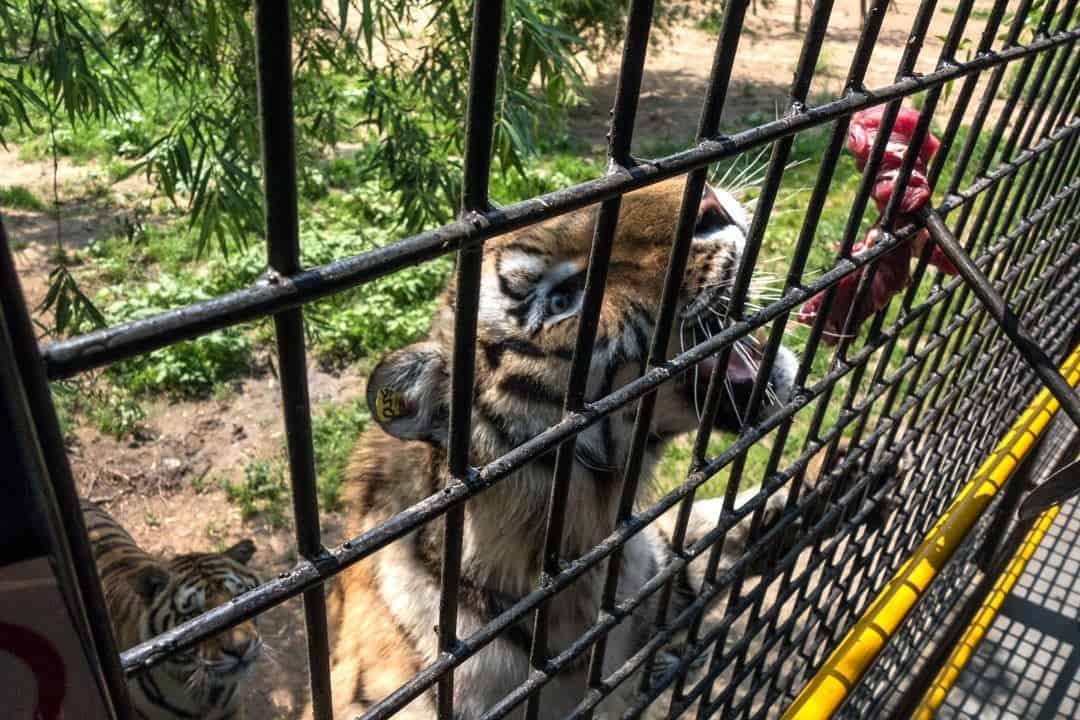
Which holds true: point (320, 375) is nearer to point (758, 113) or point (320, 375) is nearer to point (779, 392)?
point (779, 392)

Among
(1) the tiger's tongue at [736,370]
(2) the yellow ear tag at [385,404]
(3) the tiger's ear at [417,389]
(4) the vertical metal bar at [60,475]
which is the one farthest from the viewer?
(1) the tiger's tongue at [736,370]

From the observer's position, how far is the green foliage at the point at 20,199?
5867 mm

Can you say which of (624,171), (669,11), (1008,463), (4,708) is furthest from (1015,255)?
(669,11)

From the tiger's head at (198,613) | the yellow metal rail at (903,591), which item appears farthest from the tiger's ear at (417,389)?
the tiger's head at (198,613)

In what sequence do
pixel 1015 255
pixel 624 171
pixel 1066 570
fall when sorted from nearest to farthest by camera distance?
pixel 624 171
pixel 1015 255
pixel 1066 570

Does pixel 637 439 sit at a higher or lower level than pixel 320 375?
higher

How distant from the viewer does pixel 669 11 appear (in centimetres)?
934

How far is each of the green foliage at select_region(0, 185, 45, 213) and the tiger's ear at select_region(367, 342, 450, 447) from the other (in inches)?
223

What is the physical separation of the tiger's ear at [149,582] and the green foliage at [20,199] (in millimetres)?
4456

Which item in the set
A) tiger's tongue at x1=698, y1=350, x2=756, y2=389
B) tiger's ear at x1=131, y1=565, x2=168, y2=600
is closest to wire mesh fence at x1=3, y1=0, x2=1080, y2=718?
tiger's tongue at x1=698, y1=350, x2=756, y2=389

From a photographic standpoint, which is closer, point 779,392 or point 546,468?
point 546,468

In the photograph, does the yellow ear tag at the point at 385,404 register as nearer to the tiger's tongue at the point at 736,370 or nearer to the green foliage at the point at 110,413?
the tiger's tongue at the point at 736,370

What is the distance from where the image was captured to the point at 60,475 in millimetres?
488

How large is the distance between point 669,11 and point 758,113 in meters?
1.55
